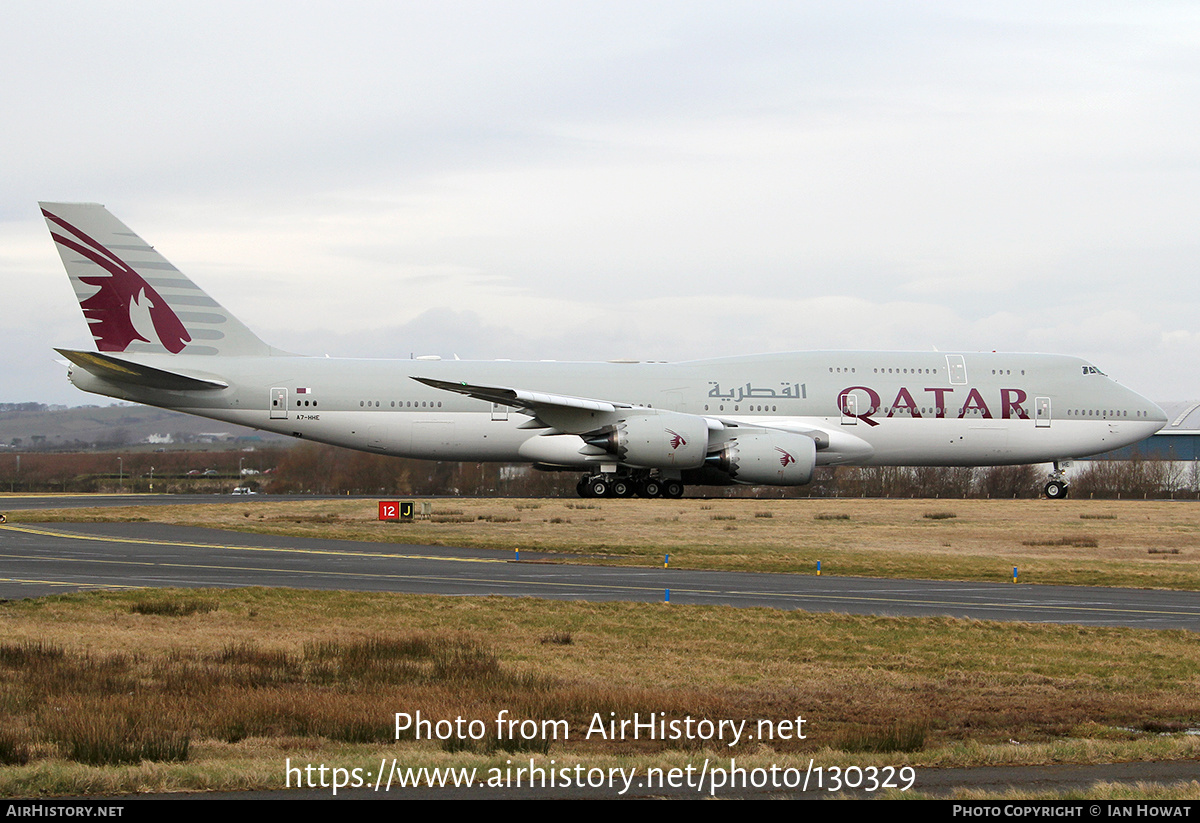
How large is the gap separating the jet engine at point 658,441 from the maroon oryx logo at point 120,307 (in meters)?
14.8

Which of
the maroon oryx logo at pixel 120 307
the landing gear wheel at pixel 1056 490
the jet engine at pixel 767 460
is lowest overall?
the landing gear wheel at pixel 1056 490

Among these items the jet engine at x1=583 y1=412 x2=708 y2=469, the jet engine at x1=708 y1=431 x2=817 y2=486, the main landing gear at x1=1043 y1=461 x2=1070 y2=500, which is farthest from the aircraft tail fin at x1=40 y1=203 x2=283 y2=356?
the main landing gear at x1=1043 y1=461 x2=1070 y2=500

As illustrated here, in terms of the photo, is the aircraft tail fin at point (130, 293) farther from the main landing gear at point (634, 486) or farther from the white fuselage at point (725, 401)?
the main landing gear at point (634, 486)

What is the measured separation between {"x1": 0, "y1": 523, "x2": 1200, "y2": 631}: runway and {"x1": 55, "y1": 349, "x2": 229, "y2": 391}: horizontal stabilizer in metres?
11.2

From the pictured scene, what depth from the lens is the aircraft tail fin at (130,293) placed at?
3831 centimetres

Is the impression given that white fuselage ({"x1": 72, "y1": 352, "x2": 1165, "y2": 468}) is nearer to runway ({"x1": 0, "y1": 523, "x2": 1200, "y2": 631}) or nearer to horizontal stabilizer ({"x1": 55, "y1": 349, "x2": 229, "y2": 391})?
horizontal stabilizer ({"x1": 55, "y1": 349, "x2": 229, "y2": 391})

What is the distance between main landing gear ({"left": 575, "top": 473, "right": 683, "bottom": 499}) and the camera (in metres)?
39.1

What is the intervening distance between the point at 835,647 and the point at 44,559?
15725 mm

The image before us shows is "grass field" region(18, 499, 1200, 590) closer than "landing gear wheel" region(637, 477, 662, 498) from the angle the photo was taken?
Yes

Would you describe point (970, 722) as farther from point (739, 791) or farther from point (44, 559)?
point (44, 559)

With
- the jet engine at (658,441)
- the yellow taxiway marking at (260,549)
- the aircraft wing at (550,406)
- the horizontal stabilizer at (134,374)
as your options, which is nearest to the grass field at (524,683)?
the yellow taxiway marking at (260,549)

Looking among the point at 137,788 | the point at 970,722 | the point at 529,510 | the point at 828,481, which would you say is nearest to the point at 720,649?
the point at 970,722

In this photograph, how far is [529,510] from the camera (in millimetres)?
37281

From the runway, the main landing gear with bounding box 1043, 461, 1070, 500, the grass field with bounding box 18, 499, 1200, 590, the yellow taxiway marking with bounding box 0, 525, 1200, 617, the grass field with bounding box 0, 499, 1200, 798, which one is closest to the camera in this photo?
the grass field with bounding box 0, 499, 1200, 798
